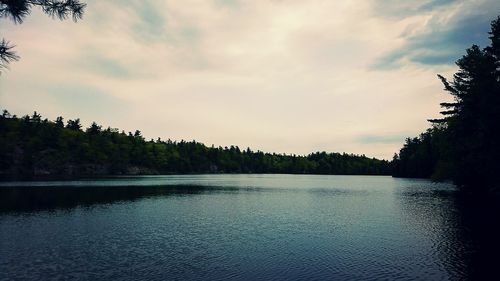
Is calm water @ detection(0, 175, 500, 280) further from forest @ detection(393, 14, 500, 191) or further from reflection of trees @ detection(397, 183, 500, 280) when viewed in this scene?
forest @ detection(393, 14, 500, 191)

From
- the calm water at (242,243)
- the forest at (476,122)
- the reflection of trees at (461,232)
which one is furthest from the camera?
the forest at (476,122)

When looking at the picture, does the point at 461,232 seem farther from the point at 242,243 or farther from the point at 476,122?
the point at 476,122

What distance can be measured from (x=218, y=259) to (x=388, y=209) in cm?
5107

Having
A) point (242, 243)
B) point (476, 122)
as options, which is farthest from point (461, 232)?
point (476, 122)

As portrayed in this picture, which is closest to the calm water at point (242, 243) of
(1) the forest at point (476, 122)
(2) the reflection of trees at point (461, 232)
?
(2) the reflection of trees at point (461, 232)

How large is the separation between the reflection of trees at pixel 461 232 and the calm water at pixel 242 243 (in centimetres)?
14

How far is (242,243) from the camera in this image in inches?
1628

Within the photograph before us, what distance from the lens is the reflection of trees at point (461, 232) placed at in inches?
1273

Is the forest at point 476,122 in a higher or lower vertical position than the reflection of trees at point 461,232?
higher

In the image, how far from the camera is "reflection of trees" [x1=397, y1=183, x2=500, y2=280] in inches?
1273

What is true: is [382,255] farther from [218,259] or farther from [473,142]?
[473,142]

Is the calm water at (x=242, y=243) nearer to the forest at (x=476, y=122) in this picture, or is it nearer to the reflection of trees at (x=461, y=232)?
the reflection of trees at (x=461, y=232)

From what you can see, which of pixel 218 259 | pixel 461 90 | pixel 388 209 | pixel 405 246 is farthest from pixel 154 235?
pixel 461 90

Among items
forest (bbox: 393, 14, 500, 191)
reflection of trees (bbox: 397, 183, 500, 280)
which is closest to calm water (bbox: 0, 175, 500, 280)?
reflection of trees (bbox: 397, 183, 500, 280)
